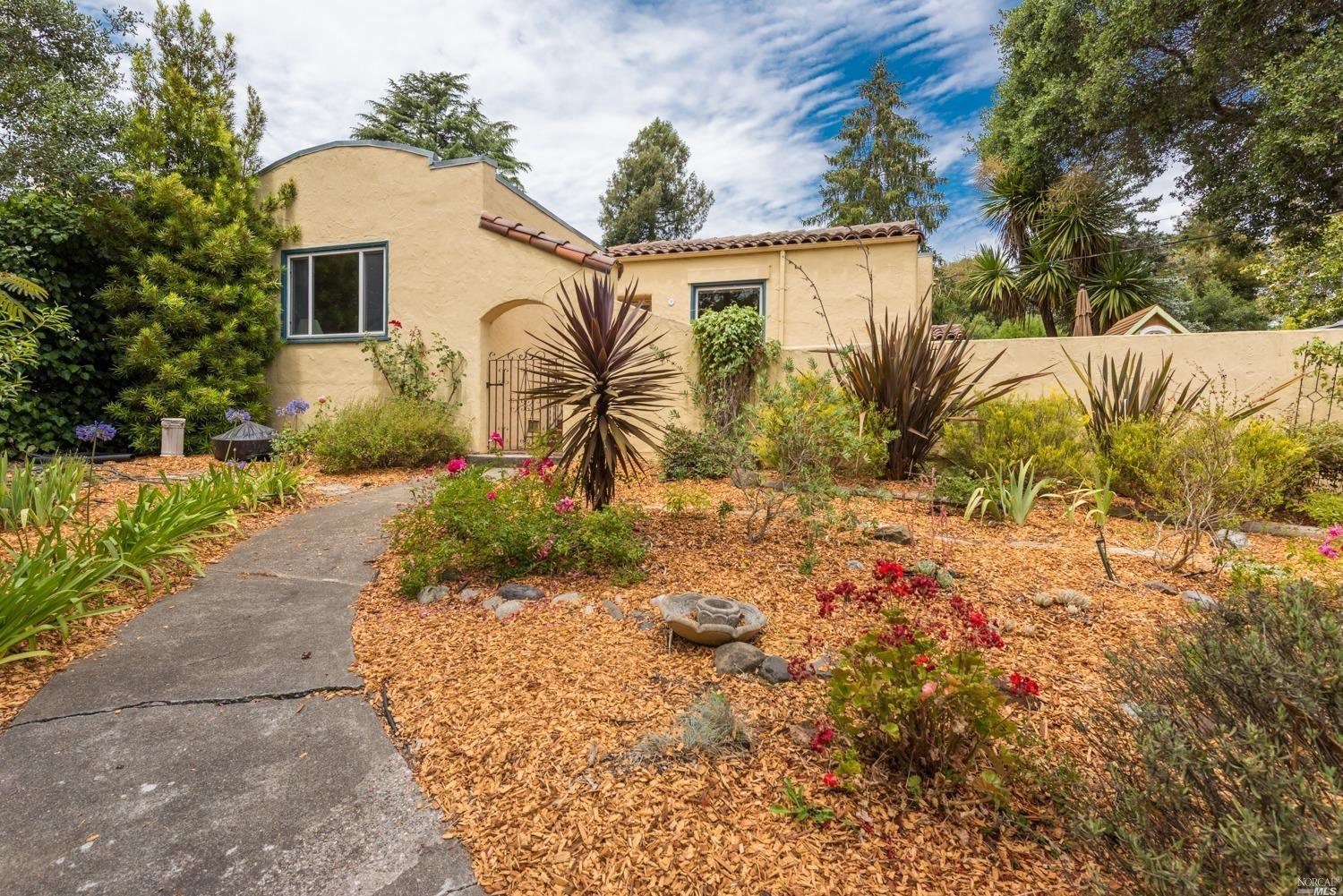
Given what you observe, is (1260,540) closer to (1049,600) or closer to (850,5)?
(1049,600)

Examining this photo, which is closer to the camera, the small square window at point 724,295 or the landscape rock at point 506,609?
the landscape rock at point 506,609

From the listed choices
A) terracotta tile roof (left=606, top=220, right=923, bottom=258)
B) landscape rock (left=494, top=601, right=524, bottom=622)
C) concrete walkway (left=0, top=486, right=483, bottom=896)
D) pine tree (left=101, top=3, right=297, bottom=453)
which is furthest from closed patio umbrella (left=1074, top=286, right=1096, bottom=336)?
pine tree (left=101, top=3, right=297, bottom=453)

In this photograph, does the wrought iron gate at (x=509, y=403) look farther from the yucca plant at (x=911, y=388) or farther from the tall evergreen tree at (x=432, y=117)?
the tall evergreen tree at (x=432, y=117)

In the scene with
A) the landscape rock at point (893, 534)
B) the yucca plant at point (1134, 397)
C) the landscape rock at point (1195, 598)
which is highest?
the yucca plant at point (1134, 397)

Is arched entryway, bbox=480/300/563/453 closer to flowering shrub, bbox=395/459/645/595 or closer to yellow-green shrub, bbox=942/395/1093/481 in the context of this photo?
flowering shrub, bbox=395/459/645/595

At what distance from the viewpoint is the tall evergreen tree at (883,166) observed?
2039cm

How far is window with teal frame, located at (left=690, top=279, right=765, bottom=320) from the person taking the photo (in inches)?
375

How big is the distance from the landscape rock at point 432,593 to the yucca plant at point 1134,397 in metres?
5.78

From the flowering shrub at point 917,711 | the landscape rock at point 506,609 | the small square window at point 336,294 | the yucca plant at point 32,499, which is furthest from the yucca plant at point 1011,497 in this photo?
the small square window at point 336,294

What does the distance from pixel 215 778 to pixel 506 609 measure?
1350 mm

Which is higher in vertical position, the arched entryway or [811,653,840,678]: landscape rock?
the arched entryway

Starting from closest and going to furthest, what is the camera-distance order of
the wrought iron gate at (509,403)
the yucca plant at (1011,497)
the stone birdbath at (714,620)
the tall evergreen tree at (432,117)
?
the stone birdbath at (714,620) → the yucca plant at (1011,497) → the wrought iron gate at (509,403) → the tall evergreen tree at (432,117)

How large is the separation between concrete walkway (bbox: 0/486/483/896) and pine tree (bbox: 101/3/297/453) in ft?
21.6

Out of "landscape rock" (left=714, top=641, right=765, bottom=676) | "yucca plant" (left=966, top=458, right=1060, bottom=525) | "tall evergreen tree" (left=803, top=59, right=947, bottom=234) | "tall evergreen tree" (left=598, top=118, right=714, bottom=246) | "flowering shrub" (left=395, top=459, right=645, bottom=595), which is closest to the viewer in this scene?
"landscape rock" (left=714, top=641, right=765, bottom=676)
